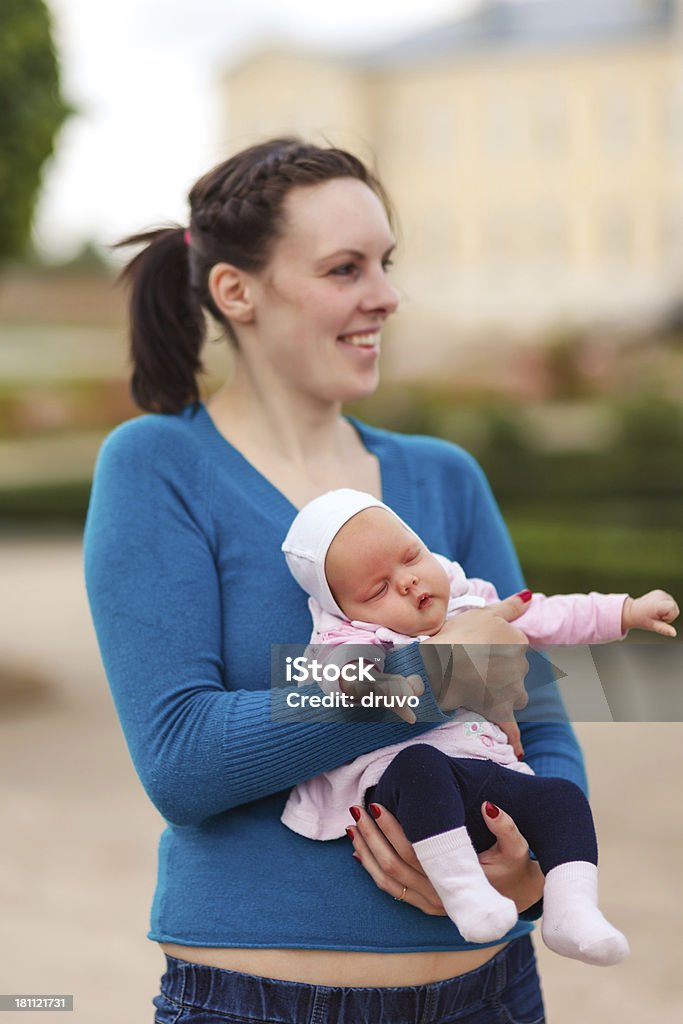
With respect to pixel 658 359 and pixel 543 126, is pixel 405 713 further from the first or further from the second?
pixel 543 126

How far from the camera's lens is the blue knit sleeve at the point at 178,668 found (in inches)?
52.6

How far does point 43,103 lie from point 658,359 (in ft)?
31.9

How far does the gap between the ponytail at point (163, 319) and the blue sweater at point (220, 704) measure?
0.17m

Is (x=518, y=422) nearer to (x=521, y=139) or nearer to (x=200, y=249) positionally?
(x=521, y=139)

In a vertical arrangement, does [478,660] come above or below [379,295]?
below

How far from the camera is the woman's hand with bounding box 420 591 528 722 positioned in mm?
1230

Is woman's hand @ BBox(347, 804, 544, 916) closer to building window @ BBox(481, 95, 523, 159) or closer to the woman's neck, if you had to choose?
the woman's neck

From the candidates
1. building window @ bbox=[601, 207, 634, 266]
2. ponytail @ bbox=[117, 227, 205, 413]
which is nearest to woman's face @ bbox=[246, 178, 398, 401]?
ponytail @ bbox=[117, 227, 205, 413]

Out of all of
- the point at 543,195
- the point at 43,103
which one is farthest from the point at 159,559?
the point at 543,195

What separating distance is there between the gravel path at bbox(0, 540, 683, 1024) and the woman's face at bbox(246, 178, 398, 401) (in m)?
1.92

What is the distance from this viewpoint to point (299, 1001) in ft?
4.57

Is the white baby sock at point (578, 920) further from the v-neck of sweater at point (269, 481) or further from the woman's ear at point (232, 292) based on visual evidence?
the woman's ear at point (232, 292)

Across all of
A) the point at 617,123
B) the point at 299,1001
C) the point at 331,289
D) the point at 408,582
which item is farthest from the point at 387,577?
the point at 617,123

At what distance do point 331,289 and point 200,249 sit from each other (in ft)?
0.76
